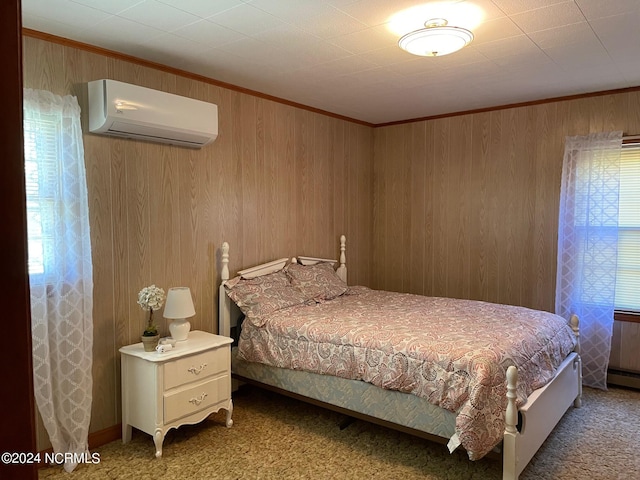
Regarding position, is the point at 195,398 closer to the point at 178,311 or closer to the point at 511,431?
the point at 178,311

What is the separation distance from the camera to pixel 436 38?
97.0 inches

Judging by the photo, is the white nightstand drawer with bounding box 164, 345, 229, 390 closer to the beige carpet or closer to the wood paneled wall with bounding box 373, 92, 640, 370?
the beige carpet

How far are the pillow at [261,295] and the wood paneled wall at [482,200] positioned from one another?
1796 mm

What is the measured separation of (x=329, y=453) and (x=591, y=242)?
2.86m

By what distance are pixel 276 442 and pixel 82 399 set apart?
4.01 ft

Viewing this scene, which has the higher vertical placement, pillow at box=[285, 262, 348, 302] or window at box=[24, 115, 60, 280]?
window at box=[24, 115, 60, 280]

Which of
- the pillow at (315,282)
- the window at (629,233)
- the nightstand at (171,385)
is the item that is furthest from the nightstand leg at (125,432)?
the window at (629,233)

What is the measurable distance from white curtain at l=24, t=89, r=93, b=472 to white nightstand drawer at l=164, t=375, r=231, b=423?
48 centimetres

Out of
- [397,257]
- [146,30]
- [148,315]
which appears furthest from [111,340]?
[397,257]

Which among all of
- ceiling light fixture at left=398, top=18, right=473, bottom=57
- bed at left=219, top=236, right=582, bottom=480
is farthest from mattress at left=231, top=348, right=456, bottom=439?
ceiling light fixture at left=398, top=18, right=473, bottom=57

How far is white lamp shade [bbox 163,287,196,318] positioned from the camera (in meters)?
2.96

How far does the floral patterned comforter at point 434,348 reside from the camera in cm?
230

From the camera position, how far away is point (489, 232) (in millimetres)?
4492

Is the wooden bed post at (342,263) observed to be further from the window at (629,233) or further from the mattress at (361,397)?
the window at (629,233)
